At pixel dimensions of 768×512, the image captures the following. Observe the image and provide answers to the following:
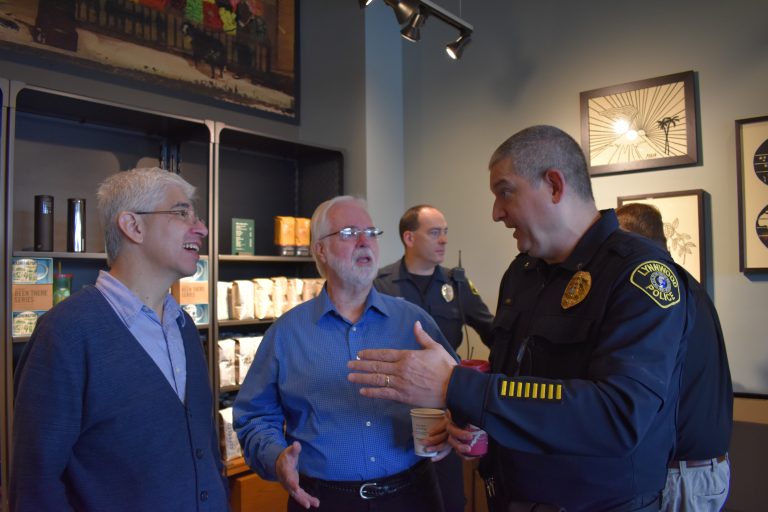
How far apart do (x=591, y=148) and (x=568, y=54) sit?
0.69m

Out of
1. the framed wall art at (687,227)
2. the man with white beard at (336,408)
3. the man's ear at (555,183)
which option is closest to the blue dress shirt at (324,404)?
the man with white beard at (336,408)

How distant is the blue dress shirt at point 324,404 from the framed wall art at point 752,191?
A: 221 cm

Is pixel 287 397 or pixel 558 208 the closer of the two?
pixel 558 208

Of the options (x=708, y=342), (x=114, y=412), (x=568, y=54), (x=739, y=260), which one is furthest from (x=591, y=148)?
(x=114, y=412)

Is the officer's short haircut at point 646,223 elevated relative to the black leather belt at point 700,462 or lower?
elevated

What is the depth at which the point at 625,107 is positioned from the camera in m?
3.49

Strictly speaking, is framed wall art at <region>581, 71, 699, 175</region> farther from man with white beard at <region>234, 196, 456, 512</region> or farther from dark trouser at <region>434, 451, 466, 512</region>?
man with white beard at <region>234, 196, 456, 512</region>

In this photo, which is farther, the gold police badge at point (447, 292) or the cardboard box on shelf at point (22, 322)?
the gold police badge at point (447, 292)

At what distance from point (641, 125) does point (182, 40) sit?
9.90ft

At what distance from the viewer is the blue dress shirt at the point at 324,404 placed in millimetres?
1641

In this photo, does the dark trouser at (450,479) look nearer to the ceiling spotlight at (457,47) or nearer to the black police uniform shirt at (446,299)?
the black police uniform shirt at (446,299)

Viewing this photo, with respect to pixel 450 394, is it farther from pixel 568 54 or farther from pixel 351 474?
pixel 568 54

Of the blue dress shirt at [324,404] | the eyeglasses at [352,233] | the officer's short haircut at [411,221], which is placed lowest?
the blue dress shirt at [324,404]

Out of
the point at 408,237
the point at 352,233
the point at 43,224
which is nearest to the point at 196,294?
the point at 43,224
